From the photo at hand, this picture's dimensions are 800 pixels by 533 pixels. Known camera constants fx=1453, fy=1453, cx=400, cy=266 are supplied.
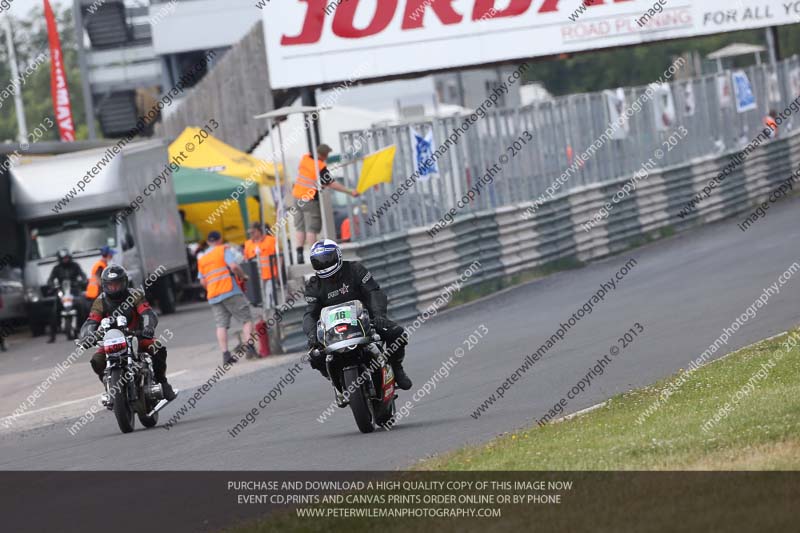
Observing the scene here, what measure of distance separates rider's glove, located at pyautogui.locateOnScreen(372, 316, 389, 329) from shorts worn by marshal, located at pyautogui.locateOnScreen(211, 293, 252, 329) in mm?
8574

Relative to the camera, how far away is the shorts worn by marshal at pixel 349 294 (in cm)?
1195

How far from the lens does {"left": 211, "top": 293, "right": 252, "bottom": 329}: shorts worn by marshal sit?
2019 cm

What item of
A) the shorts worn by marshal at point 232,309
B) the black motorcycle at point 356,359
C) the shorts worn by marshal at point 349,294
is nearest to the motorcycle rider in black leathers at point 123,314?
the shorts worn by marshal at point 349,294

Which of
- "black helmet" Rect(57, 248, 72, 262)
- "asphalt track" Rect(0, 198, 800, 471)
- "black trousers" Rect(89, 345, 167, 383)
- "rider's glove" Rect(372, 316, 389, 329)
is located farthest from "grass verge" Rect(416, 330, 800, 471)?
"black helmet" Rect(57, 248, 72, 262)

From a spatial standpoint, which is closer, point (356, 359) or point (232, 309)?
point (356, 359)

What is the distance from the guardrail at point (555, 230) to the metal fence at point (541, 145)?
1.01ft

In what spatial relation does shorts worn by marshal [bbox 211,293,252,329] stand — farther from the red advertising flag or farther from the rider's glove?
the red advertising flag

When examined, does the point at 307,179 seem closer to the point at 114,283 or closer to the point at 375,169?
the point at 375,169

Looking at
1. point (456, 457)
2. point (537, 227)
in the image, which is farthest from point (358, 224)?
point (456, 457)

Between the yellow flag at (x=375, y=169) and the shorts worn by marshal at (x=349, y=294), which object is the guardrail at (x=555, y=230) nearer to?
the yellow flag at (x=375, y=169)

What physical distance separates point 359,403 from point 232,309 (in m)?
8.77

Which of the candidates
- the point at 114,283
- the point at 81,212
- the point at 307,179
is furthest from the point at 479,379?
the point at 81,212

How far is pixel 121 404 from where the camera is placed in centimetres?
1385
